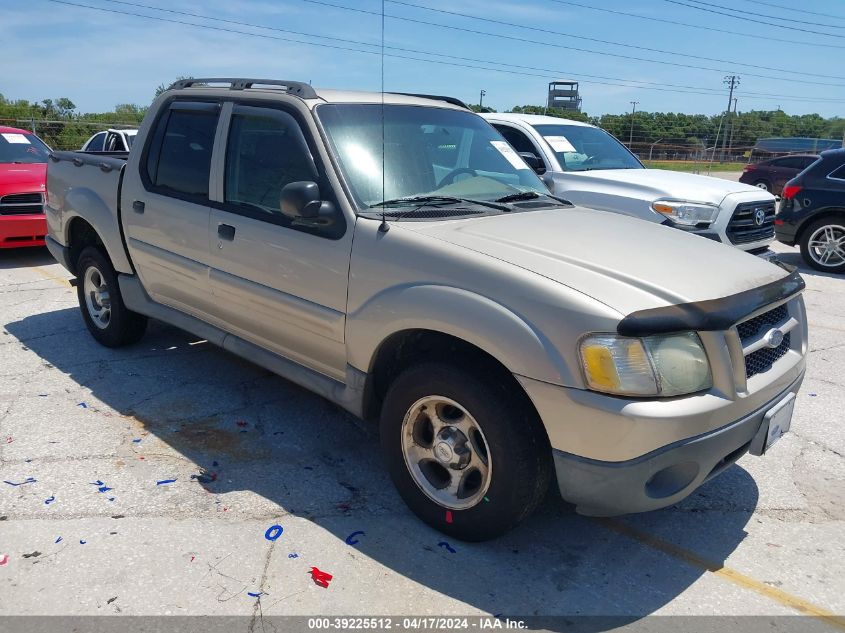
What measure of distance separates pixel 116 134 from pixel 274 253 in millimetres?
10346

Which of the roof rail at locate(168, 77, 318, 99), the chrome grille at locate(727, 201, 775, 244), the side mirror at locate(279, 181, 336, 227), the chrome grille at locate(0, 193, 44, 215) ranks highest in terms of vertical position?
the roof rail at locate(168, 77, 318, 99)

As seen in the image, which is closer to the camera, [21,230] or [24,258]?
[21,230]

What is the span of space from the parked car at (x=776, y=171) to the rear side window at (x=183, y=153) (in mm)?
19944

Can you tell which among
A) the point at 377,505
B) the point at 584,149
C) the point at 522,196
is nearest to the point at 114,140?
the point at 584,149

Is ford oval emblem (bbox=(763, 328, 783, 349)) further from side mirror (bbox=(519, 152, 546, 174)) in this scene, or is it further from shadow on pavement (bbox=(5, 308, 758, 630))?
side mirror (bbox=(519, 152, 546, 174))

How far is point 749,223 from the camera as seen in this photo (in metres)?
7.40

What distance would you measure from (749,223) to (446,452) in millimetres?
5729

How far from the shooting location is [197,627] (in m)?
2.62

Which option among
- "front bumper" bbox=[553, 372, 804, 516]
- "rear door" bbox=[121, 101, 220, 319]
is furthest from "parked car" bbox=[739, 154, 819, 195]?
"front bumper" bbox=[553, 372, 804, 516]

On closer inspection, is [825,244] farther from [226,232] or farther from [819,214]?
[226,232]

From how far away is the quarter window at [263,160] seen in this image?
3721mm

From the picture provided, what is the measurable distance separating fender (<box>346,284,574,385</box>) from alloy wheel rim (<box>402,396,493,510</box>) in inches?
13.1

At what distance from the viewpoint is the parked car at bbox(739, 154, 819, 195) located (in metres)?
20.7

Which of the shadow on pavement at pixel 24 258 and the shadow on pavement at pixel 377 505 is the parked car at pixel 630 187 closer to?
the shadow on pavement at pixel 377 505
